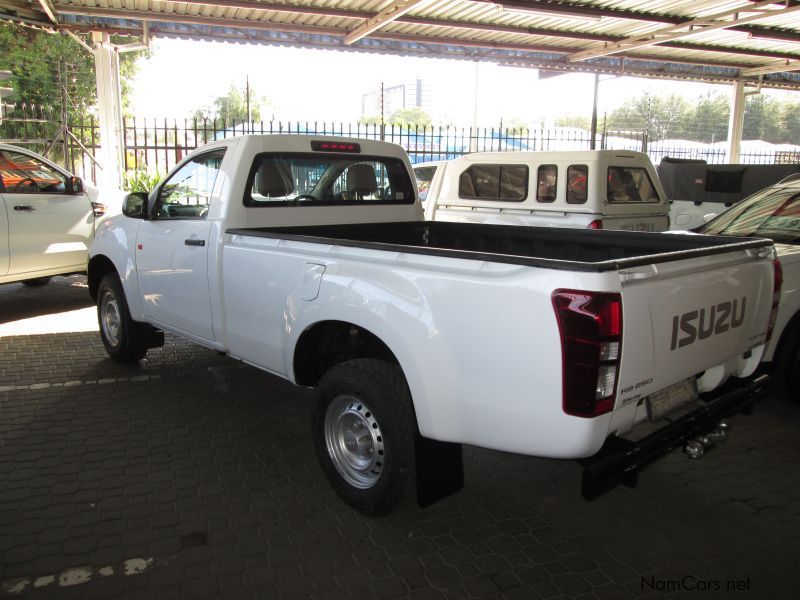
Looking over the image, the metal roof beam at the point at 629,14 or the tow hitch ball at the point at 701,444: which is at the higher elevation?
the metal roof beam at the point at 629,14

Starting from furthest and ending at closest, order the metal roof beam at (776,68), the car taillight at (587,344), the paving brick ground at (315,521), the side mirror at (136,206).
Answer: the metal roof beam at (776,68), the side mirror at (136,206), the paving brick ground at (315,521), the car taillight at (587,344)

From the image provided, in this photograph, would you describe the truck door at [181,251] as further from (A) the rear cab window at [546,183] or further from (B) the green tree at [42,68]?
(B) the green tree at [42,68]

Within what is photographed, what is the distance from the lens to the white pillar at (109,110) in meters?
12.3

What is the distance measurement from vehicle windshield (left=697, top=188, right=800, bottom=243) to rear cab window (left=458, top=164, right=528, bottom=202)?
9.41 ft

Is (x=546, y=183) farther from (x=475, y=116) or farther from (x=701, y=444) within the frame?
(x=475, y=116)

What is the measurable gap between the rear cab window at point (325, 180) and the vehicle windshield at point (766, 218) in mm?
2892

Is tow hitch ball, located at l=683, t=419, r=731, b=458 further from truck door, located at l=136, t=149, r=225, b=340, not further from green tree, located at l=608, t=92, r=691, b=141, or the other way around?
green tree, located at l=608, t=92, r=691, b=141

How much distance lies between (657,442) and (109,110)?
42.1ft

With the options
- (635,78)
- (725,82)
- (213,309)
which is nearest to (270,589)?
(213,309)

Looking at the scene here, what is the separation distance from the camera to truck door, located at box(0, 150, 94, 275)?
24.0 ft

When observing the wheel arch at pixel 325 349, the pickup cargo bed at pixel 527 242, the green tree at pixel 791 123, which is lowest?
the wheel arch at pixel 325 349

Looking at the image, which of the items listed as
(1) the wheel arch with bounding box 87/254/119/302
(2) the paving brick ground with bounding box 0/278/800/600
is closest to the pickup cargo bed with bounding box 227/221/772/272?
(2) the paving brick ground with bounding box 0/278/800/600

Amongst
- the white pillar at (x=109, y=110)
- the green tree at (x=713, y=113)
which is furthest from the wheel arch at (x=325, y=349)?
the green tree at (x=713, y=113)

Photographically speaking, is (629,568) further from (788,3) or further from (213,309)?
(788,3)
